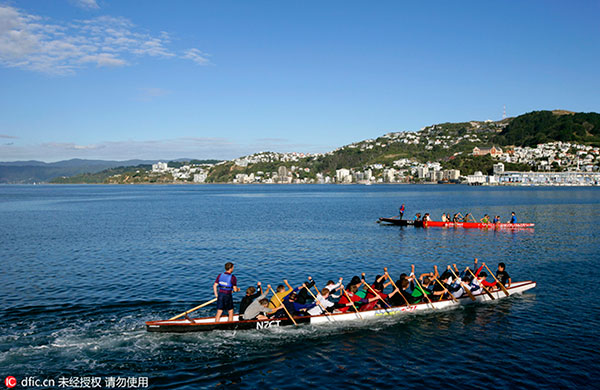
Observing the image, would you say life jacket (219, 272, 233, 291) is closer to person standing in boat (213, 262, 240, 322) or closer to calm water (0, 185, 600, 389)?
person standing in boat (213, 262, 240, 322)

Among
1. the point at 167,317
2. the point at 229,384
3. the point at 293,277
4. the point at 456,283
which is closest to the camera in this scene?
the point at 229,384

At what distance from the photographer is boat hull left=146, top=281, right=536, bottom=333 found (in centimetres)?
1683

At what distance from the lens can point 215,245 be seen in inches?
1609

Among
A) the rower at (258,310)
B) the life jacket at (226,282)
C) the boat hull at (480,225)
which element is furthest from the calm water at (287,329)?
the boat hull at (480,225)

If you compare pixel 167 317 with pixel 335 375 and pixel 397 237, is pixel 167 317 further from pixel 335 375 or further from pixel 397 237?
pixel 397 237

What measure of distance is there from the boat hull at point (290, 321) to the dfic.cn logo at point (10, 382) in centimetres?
473

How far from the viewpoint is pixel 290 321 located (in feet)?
59.1

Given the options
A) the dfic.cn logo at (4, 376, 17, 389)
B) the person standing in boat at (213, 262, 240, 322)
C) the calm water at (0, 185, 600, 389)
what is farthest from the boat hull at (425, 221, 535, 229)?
the dfic.cn logo at (4, 376, 17, 389)

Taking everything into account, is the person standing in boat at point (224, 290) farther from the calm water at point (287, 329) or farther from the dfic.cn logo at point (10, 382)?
the dfic.cn logo at point (10, 382)

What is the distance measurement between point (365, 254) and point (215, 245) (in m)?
15.4

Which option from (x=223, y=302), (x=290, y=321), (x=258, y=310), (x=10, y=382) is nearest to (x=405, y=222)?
(x=290, y=321)

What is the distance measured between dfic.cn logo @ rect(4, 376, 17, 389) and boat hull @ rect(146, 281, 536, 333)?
15.5 feet

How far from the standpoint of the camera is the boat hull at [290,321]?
1683 cm

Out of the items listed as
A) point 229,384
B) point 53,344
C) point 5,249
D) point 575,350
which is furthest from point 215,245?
point 575,350
